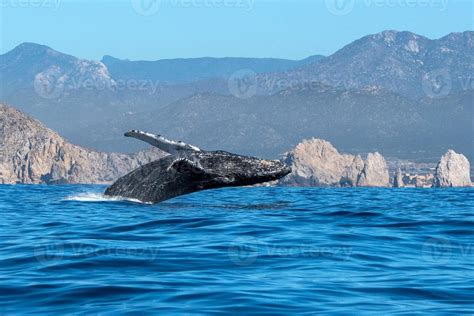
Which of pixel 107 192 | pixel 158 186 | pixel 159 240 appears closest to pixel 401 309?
pixel 159 240

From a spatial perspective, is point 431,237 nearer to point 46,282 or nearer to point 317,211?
point 317,211

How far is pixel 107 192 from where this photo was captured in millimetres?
27344

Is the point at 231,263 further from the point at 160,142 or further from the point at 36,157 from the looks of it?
the point at 36,157

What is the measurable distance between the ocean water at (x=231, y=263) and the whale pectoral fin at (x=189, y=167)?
109 centimetres

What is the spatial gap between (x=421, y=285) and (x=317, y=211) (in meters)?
12.4

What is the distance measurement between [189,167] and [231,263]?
832cm

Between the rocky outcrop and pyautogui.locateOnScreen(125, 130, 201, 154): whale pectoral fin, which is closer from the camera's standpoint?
pyautogui.locateOnScreen(125, 130, 201, 154): whale pectoral fin

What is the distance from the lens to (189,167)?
23.2 meters

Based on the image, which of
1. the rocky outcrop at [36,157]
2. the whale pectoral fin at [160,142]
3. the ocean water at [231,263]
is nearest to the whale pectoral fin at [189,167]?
the whale pectoral fin at [160,142]

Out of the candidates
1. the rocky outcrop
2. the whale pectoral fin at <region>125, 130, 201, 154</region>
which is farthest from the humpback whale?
the rocky outcrop

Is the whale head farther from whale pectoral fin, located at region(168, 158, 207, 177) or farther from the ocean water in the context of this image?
the ocean water

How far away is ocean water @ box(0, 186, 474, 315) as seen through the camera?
11883 mm

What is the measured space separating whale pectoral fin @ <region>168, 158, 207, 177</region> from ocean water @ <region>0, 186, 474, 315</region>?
1092 mm

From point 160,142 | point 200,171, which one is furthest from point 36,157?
point 160,142
